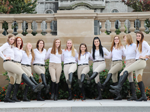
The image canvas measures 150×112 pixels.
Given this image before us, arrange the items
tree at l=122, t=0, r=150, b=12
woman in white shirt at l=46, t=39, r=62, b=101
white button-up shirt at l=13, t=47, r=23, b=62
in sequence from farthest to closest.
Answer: tree at l=122, t=0, r=150, b=12
woman in white shirt at l=46, t=39, r=62, b=101
white button-up shirt at l=13, t=47, r=23, b=62

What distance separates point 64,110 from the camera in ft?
15.5

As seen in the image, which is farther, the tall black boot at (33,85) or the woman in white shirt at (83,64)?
the woman in white shirt at (83,64)

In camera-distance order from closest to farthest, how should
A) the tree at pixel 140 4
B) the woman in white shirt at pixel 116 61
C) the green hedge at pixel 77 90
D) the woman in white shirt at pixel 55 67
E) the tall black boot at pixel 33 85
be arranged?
the tall black boot at pixel 33 85, the woman in white shirt at pixel 116 61, the woman in white shirt at pixel 55 67, the green hedge at pixel 77 90, the tree at pixel 140 4

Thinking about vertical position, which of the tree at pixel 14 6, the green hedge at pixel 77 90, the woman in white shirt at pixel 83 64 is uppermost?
the tree at pixel 14 6

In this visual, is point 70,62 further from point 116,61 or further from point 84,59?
point 116,61

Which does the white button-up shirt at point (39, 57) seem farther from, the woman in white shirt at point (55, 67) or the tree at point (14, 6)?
the tree at point (14, 6)

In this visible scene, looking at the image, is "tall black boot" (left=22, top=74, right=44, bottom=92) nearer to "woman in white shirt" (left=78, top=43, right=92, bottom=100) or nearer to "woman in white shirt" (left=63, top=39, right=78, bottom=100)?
"woman in white shirt" (left=63, top=39, right=78, bottom=100)

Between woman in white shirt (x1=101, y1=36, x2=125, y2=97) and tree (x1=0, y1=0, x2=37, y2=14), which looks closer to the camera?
woman in white shirt (x1=101, y1=36, x2=125, y2=97)

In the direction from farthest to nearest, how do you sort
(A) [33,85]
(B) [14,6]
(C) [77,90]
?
(B) [14,6], (C) [77,90], (A) [33,85]

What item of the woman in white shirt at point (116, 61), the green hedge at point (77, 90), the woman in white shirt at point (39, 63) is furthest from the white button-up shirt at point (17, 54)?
the woman in white shirt at point (116, 61)

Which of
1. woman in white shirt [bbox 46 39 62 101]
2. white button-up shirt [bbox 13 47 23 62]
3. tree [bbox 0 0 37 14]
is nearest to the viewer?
white button-up shirt [bbox 13 47 23 62]

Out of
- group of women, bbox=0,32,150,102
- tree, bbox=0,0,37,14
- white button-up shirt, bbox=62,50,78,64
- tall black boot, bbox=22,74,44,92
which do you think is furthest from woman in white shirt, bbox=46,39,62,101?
tree, bbox=0,0,37,14

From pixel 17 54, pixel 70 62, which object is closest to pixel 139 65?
pixel 70 62

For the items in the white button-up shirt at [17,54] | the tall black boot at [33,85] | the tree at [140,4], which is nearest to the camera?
the tall black boot at [33,85]
